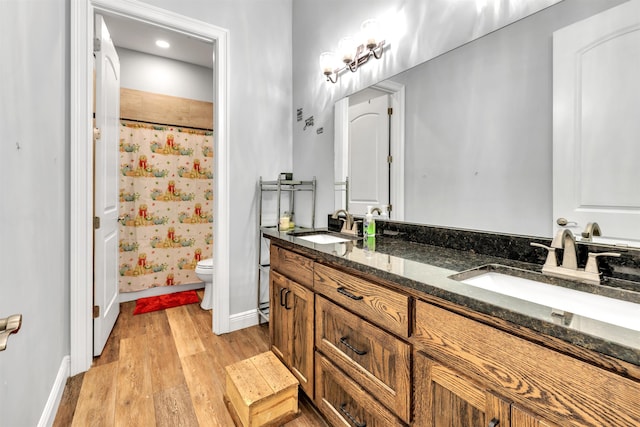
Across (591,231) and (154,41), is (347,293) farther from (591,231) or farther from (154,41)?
(154,41)

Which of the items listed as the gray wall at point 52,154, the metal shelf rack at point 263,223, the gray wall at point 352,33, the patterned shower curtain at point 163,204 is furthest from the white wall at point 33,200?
the gray wall at point 352,33

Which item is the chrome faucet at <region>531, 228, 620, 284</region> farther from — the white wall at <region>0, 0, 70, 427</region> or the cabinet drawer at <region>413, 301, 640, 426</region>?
the white wall at <region>0, 0, 70, 427</region>

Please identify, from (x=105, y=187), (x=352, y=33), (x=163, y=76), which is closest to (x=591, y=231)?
(x=352, y=33)

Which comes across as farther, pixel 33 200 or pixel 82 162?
pixel 82 162

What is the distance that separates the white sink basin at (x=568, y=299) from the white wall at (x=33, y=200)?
1.54m

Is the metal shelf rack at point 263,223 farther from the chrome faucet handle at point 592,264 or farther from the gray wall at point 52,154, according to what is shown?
the chrome faucet handle at point 592,264

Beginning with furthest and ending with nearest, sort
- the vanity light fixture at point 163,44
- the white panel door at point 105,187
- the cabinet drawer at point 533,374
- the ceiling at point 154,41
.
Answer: the vanity light fixture at point 163,44 < the ceiling at point 154,41 < the white panel door at point 105,187 < the cabinet drawer at point 533,374

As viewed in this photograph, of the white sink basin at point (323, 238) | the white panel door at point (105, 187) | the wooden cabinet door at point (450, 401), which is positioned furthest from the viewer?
the white panel door at point (105, 187)

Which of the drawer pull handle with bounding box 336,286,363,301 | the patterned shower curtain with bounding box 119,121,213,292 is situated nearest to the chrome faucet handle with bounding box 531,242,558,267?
the drawer pull handle with bounding box 336,286,363,301

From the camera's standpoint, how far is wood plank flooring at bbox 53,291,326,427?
1485 mm

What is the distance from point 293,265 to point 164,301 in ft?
7.14

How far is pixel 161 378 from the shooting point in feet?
5.91

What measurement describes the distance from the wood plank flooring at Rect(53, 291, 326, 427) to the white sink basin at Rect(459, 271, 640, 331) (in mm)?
1116

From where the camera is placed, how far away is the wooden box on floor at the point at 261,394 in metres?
1.35
